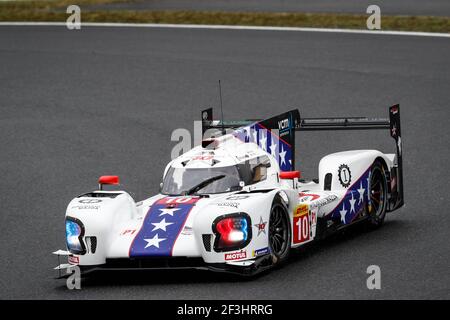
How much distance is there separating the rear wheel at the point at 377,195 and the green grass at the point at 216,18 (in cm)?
1099

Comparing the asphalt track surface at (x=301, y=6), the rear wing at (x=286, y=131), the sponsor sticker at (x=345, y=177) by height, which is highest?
the asphalt track surface at (x=301, y=6)

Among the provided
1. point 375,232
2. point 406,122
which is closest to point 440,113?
point 406,122

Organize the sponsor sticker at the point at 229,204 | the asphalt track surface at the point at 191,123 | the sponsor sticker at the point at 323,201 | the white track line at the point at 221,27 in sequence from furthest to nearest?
1. the white track line at the point at 221,27
2. the sponsor sticker at the point at 323,201
3. the asphalt track surface at the point at 191,123
4. the sponsor sticker at the point at 229,204

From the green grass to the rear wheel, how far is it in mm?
10994

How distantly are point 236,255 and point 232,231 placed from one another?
22 centimetres

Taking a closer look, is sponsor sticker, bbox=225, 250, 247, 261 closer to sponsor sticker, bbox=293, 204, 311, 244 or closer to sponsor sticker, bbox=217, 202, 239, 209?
sponsor sticker, bbox=217, 202, 239, 209

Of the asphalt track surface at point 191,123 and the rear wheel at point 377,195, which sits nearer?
the asphalt track surface at point 191,123

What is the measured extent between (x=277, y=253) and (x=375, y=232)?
7.07 feet

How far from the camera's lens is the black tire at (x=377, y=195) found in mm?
13555

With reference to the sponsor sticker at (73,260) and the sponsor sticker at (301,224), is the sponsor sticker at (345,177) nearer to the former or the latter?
the sponsor sticker at (301,224)

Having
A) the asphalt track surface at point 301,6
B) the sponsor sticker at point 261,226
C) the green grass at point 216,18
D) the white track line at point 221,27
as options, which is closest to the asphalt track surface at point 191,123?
the white track line at point 221,27

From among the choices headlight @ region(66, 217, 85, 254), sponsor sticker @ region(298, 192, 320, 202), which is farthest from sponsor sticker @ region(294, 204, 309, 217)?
headlight @ region(66, 217, 85, 254)

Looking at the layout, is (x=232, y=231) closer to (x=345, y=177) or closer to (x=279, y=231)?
(x=279, y=231)

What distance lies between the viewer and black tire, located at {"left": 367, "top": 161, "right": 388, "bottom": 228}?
13.6 metres
